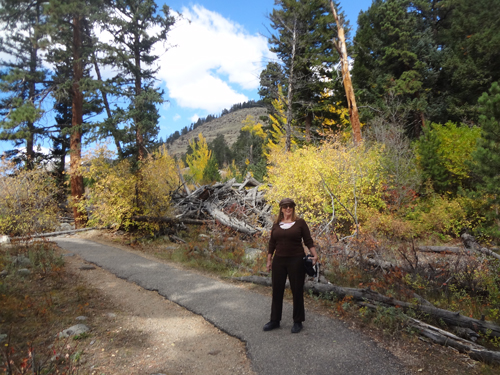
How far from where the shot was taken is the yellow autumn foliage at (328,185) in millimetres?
9594

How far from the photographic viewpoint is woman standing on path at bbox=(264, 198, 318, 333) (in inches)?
147

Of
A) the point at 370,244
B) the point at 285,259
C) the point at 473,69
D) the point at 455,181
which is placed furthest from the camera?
the point at 473,69

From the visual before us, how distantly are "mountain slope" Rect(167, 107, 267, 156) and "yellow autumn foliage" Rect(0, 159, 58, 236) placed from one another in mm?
100770

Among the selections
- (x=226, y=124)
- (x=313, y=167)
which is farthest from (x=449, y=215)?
(x=226, y=124)

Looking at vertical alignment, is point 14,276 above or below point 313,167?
below

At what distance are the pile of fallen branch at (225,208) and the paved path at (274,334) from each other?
16.2ft

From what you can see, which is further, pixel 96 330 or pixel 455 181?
pixel 455 181

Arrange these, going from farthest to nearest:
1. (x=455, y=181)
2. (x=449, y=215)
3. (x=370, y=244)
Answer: (x=455, y=181) < (x=449, y=215) < (x=370, y=244)

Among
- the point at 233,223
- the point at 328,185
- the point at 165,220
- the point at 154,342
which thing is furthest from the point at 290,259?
the point at 165,220

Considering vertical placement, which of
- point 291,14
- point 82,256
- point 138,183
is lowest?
point 82,256

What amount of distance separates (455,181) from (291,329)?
12.3 metres

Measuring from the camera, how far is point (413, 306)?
3.88 m

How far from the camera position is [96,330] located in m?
3.95

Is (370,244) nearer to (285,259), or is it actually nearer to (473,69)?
(285,259)
